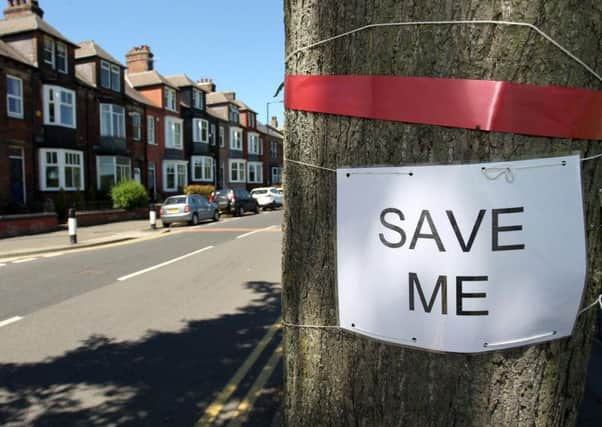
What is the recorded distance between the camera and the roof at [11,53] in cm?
2064

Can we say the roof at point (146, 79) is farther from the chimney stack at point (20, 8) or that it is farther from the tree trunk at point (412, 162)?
→ the tree trunk at point (412, 162)

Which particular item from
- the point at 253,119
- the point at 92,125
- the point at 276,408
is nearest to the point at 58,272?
the point at 276,408

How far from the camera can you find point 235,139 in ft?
159

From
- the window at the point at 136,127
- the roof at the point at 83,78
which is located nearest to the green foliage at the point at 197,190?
the window at the point at 136,127

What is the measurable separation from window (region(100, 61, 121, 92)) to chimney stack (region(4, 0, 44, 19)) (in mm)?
4586

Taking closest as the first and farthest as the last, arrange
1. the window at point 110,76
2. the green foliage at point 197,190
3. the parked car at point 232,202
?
1. the window at point 110,76
2. the parked car at point 232,202
3. the green foliage at point 197,190

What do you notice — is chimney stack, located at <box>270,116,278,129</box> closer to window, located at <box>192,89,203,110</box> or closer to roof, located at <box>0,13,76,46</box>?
window, located at <box>192,89,203,110</box>

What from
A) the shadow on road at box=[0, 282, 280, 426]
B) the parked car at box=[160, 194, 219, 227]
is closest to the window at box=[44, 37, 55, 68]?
the parked car at box=[160, 194, 219, 227]

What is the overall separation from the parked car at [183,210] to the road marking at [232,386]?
16.9 metres

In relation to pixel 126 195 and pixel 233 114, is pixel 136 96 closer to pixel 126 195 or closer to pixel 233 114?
pixel 126 195

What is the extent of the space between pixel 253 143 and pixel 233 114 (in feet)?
17.7

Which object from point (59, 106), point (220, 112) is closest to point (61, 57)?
point (59, 106)

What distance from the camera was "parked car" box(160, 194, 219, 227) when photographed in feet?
71.0

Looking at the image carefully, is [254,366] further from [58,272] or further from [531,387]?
[58,272]
